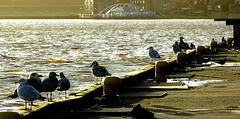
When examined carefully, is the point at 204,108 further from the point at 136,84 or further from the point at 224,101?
the point at 136,84

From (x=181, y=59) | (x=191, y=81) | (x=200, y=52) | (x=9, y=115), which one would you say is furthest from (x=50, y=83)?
(x=200, y=52)

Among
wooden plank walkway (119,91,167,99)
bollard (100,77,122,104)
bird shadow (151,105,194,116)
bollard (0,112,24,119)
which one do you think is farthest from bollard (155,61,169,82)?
bollard (0,112,24,119)

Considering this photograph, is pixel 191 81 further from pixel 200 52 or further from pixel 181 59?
pixel 200 52

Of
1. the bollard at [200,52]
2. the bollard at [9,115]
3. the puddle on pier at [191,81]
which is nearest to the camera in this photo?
the bollard at [9,115]

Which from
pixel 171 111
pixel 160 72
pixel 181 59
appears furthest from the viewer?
pixel 181 59

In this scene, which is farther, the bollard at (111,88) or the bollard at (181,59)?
the bollard at (181,59)

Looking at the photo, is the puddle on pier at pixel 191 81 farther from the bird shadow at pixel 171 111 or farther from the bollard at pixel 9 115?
the bollard at pixel 9 115

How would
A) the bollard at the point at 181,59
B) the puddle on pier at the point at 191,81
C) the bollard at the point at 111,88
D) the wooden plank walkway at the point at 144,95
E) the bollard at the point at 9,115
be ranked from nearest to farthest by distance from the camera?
the bollard at the point at 9,115
the bollard at the point at 111,88
the wooden plank walkway at the point at 144,95
the puddle on pier at the point at 191,81
the bollard at the point at 181,59

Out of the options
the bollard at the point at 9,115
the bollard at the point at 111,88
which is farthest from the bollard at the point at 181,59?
the bollard at the point at 9,115

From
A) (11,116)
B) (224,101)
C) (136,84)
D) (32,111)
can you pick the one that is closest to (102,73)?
(136,84)

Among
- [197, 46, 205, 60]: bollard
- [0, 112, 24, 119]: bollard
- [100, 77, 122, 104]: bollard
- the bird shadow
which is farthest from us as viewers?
[197, 46, 205, 60]: bollard

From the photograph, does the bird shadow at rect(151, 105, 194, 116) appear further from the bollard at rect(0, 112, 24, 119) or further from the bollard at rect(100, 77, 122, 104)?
the bollard at rect(0, 112, 24, 119)

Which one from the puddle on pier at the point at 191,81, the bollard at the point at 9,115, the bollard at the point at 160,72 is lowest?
the puddle on pier at the point at 191,81

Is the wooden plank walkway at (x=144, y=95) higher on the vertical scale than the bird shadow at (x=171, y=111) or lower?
higher
